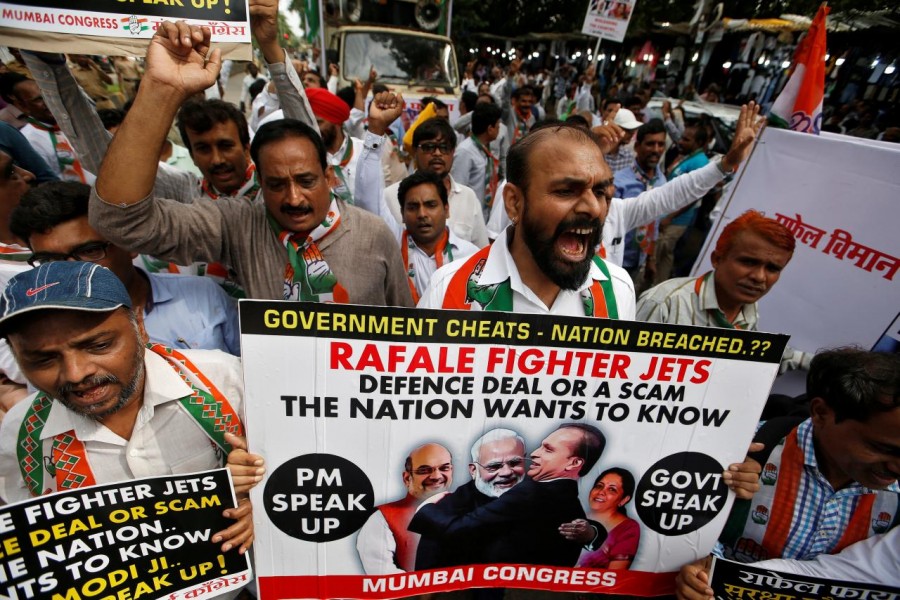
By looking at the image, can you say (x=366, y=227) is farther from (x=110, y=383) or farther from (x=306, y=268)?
(x=110, y=383)

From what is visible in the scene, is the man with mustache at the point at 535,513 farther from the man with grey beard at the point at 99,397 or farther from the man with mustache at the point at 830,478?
the man with grey beard at the point at 99,397

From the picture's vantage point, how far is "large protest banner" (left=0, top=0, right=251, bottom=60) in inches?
56.9

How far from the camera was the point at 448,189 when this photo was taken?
3.64m

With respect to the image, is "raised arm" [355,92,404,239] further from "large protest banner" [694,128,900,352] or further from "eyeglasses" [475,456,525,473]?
"large protest banner" [694,128,900,352]

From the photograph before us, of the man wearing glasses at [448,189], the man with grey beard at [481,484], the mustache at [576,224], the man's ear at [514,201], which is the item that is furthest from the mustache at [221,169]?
the man with grey beard at [481,484]

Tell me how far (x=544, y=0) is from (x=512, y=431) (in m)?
33.7

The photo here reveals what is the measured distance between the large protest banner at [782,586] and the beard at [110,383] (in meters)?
1.83

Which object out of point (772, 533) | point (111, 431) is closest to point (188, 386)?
point (111, 431)

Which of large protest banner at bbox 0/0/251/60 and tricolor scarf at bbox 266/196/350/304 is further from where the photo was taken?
tricolor scarf at bbox 266/196/350/304

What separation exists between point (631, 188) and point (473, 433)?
11.9 ft

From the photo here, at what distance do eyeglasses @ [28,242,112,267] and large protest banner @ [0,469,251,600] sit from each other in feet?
3.07

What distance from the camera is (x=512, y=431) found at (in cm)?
141

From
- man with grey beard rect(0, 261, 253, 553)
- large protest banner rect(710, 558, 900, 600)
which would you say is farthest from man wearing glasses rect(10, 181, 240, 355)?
large protest banner rect(710, 558, 900, 600)

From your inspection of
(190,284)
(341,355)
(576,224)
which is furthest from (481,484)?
(190,284)
